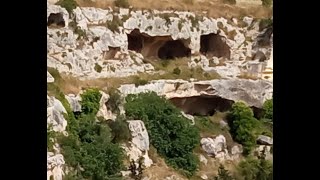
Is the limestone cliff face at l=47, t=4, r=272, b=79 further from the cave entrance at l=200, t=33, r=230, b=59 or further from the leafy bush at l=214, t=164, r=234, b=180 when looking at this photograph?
the leafy bush at l=214, t=164, r=234, b=180

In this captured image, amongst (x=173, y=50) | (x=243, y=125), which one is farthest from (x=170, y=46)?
(x=243, y=125)

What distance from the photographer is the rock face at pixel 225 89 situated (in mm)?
13734

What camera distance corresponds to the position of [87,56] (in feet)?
43.1

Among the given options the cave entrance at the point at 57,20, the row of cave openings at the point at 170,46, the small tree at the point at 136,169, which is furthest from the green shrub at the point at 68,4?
the small tree at the point at 136,169

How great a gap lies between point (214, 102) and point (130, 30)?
8.33 ft

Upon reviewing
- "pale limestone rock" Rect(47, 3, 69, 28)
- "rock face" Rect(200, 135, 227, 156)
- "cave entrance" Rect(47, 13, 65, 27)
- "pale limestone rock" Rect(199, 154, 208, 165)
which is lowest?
"pale limestone rock" Rect(199, 154, 208, 165)

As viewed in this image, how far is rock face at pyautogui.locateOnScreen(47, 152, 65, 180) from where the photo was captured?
902 cm

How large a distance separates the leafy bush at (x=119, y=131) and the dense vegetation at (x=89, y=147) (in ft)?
0.45

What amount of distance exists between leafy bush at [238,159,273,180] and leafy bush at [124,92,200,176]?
97 cm

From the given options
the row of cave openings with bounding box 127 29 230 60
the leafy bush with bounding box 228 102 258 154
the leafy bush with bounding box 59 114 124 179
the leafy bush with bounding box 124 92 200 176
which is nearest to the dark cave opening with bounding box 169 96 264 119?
the leafy bush with bounding box 228 102 258 154

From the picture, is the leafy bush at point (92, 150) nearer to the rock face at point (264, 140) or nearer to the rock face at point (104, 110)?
the rock face at point (104, 110)
